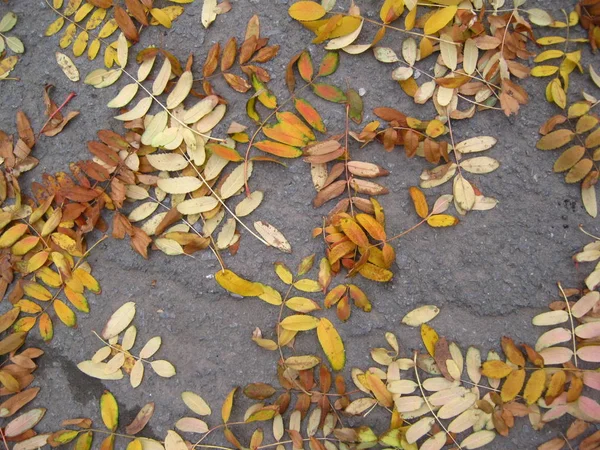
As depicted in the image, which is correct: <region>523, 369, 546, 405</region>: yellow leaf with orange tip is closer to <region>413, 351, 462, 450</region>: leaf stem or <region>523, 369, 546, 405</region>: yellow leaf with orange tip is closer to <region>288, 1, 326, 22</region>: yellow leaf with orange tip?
<region>413, 351, 462, 450</region>: leaf stem

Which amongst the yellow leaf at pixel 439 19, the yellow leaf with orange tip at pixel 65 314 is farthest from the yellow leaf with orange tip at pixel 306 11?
the yellow leaf with orange tip at pixel 65 314

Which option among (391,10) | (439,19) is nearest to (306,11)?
(391,10)

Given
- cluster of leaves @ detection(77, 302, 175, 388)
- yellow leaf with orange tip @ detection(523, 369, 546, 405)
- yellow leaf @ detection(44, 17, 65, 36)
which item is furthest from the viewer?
yellow leaf @ detection(44, 17, 65, 36)

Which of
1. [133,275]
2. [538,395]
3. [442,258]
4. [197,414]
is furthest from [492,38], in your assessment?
[197,414]

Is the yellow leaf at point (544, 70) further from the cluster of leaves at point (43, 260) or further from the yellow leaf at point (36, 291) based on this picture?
the yellow leaf at point (36, 291)

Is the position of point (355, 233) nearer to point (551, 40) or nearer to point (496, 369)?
point (496, 369)

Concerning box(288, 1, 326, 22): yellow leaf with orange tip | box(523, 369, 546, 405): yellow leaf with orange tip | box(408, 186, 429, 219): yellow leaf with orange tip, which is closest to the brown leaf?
box(288, 1, 326, 22): yellow leaf with orange tip

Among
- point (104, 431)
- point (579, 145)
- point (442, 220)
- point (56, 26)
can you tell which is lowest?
point (104, 431)
